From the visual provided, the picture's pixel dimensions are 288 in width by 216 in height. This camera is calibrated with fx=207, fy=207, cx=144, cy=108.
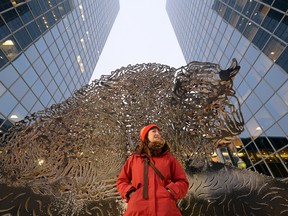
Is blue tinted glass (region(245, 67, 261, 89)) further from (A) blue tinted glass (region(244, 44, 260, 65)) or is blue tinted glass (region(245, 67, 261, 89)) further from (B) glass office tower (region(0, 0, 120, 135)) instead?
(B) glass office tower (region(0, 0, 120, 135))

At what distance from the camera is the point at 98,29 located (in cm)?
3422

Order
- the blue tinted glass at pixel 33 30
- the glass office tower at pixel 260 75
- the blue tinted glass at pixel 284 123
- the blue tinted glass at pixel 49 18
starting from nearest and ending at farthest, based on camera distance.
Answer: the blue tinted glass at pixel 284 123 < the glass office tower at pixel 260 75 < the blue tinted glass at pixel 33 30 < the blue tinted glass at pixel 49 18

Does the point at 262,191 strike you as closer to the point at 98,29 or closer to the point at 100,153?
the point at 100,153

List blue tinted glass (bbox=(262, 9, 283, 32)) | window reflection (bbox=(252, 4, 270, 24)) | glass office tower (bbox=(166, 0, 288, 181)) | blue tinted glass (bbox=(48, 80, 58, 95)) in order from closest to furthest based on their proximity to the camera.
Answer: glass office tower (bbox=(166, 0, 288, 181)) < blue tinted glass (bbox=(262, 9, 283, 32)) < window reflection (bbox=(252, 4, 270, 24)) < blue tinted glass (bbox=(48, 80, 58, 95))

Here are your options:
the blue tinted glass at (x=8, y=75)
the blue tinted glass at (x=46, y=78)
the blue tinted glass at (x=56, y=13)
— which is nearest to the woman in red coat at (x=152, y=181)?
the blue tinted glass at (x=8, y=75)

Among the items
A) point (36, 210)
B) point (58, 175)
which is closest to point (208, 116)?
point (58, 175)

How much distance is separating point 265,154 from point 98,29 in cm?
3033

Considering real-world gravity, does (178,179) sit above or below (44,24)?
below

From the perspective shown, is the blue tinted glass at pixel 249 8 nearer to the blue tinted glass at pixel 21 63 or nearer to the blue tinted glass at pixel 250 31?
the blue tinted glass at pixel 250 31

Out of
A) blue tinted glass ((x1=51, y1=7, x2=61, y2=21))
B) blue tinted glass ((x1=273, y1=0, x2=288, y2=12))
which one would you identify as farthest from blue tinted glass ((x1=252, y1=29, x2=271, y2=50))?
blue tinted glass ((x1=51, y1=7, x2=61, y2=21))

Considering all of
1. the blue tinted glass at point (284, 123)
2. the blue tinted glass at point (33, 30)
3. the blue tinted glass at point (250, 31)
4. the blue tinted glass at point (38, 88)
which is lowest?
the blue tinted glass at point (284, 123)

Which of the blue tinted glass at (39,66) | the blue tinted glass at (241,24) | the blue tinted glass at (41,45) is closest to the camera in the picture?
the blue tinted glass at (39,66)

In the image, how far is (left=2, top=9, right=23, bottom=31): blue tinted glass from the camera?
41.9 feet

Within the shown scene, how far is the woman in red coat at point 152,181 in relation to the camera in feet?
7.01
